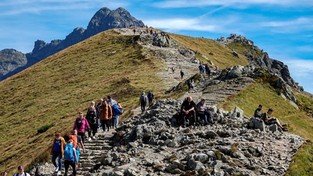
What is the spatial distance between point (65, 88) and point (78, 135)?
2512 inches

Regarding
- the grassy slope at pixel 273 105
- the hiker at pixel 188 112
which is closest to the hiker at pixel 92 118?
the hiker at pixel 188 112

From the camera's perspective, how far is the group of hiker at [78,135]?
22.5 metres

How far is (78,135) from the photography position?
27.3 metres

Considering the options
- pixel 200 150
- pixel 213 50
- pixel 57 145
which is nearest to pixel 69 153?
pixel 57 145

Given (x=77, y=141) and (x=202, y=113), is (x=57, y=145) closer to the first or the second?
(x=77, y=141)

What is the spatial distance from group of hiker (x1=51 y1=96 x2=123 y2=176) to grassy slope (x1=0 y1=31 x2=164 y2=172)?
11685 mm

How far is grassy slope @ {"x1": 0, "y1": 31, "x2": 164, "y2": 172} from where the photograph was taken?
184 ft

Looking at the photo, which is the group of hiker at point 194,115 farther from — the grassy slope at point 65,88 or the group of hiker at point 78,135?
the grassy slope at point 65,88

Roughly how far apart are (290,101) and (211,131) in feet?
92.3

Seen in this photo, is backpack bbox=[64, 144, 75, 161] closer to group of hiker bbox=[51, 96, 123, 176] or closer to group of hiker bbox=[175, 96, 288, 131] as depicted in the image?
group of hiker bbox=[51, 96, 123, 176]

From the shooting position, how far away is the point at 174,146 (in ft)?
80.1

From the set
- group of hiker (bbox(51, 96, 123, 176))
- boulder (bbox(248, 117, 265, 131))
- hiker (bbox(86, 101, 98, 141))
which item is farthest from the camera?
hiker (bbox(86, 101, 98, 141))

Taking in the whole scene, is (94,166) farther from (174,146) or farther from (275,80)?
(275,80)

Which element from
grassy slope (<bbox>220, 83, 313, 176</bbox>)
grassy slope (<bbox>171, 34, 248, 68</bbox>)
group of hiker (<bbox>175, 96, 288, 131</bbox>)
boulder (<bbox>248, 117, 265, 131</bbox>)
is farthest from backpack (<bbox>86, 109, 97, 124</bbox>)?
grassy slope (<bbox>171, 34, 248, 68</bbox>)
